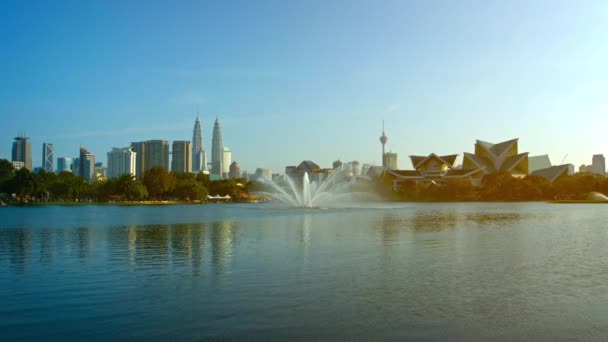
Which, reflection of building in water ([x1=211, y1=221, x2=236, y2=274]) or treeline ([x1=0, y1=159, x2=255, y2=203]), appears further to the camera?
treeline ([x1=0, y1=159, x2=255, y2=203])

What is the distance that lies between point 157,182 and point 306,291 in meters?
93.1

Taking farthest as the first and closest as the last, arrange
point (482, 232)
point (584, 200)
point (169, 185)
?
point (169, 185) → point (584, 200) → point (482, 232)

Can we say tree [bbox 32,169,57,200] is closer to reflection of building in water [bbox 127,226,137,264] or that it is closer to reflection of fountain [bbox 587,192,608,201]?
reflection of building in water [bbox 127,226,137,264]

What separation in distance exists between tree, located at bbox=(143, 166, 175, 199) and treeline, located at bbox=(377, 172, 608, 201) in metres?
55.5

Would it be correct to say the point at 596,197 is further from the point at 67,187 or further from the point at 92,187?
the point at 92,187

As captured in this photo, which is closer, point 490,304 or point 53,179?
point 490,304

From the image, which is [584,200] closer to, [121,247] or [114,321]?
[121,247]

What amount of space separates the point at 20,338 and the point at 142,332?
183 cm

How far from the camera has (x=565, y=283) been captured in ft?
40.7

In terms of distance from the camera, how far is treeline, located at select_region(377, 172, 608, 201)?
10350cm

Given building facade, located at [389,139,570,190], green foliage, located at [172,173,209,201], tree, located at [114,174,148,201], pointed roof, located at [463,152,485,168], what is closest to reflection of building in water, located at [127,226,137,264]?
tree, located at [114,174,148,201]

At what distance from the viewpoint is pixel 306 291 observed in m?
11.4

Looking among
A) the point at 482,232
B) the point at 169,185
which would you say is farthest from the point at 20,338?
the point at 169,185

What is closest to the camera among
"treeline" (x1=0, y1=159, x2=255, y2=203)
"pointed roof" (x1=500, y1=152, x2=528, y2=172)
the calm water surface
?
the calm water surface
